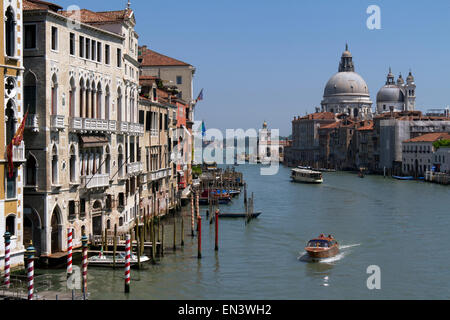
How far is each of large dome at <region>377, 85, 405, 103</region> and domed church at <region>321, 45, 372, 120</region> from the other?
3.19 metres

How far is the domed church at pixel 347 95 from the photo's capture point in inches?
4735

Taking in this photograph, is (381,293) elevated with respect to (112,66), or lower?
lower

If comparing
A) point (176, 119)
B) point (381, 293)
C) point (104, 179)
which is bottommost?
point (381, 293)

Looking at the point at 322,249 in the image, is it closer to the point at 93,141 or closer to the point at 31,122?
the point at 93,141

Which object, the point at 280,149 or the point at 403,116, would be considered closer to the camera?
the point at 403,116

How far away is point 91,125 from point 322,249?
7263 mm

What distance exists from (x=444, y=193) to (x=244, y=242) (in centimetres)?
2658

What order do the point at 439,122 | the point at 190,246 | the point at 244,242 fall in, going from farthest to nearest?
the point at 439,122, the point at 244,242, the point at 190,246

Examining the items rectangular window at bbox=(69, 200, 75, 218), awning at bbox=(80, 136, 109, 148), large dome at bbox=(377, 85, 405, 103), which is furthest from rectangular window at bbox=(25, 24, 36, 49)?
large dome at bbox=(377, 85, 405, 103)

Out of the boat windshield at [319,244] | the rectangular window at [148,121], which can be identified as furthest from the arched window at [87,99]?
the boat windshield at [319,244]

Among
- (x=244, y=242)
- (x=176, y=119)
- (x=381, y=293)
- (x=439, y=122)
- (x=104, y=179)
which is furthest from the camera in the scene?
(x=439, y=122)

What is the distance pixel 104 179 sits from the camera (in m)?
19.5

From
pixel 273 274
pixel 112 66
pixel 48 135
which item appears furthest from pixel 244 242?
pixel 48 135

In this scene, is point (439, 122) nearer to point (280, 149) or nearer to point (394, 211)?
point (394, 211)
